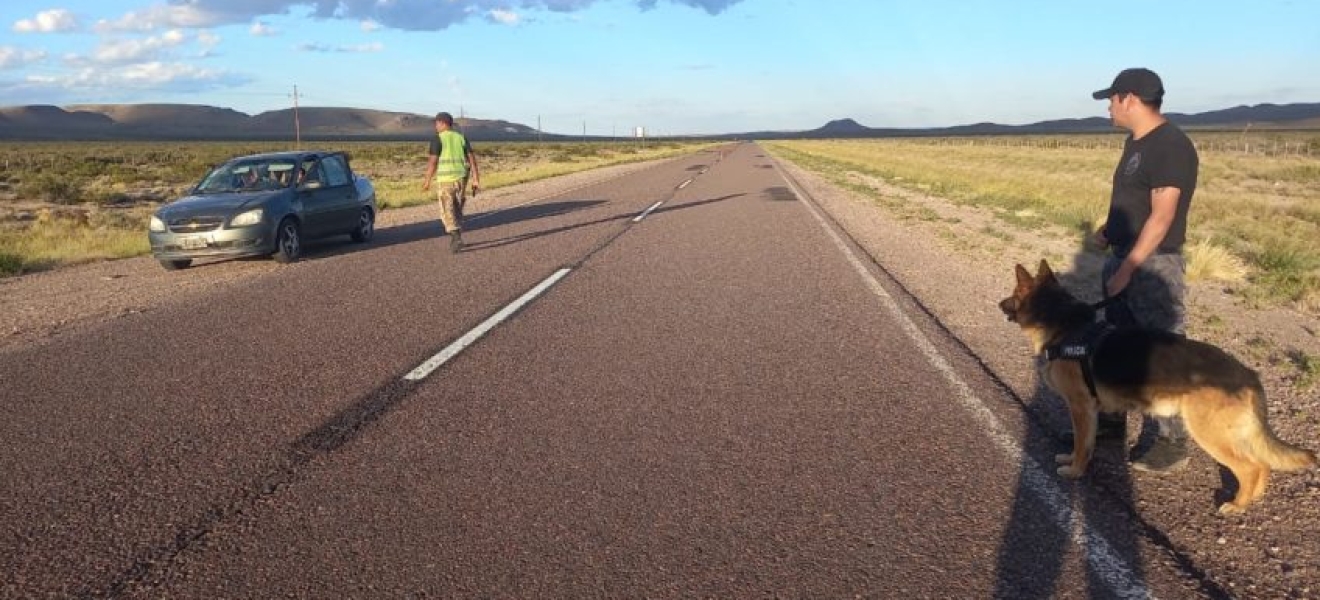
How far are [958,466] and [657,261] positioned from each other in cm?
728

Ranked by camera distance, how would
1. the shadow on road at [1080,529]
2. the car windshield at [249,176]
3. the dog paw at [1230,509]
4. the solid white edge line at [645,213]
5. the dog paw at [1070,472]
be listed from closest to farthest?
1. the shadow on road at [1080,529]
2. the dog paw at [1230,509]
3. the dog paw at [1070,472]
4. the car windshield at [249,176]
5. the solid white edge line at [645,213]

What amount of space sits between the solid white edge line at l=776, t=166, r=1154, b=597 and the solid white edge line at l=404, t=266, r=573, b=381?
3.48 m

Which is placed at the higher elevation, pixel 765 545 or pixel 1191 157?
pixel 1191 157

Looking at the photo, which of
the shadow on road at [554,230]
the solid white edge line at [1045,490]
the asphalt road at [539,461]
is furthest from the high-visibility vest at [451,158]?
the solid white edge line at [1045,490]

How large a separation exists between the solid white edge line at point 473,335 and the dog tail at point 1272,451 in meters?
4.61

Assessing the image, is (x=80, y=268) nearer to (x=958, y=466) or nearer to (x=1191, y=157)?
(x=958, y=466)

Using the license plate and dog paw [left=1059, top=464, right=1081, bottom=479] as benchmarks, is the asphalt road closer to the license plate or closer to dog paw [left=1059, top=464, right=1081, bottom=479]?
dog paw [left=1059, top=464, right=1081, bottom=479]

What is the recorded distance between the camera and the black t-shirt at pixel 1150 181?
157 inches

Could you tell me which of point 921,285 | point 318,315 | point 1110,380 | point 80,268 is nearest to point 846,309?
point 921,285

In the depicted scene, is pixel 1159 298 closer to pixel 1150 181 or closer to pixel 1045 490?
pixel 1150 181

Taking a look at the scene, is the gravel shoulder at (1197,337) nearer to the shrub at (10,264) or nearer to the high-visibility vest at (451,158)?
the high-visibility vest at (451,158)

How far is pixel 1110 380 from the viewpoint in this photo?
3875 mm

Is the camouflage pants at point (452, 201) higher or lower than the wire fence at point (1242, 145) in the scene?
lower

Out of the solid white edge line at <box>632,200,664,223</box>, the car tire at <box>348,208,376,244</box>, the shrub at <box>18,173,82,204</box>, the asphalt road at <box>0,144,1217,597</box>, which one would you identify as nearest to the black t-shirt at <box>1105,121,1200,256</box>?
the asphalt road at <box>0,144,1217,597</box>
